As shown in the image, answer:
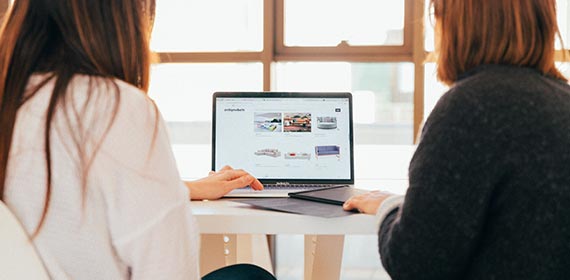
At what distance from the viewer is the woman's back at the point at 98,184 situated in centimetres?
106

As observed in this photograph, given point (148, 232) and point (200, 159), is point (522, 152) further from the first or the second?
point (200, 159)

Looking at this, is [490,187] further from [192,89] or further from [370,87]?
[192,89]

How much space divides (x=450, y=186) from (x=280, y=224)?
0.52 m

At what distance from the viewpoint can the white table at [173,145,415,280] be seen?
150cm

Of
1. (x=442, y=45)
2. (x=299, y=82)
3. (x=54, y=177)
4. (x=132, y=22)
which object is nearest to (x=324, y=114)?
(x=442, y=45)

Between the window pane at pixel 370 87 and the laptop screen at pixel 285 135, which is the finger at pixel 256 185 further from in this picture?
the window pane at pixel 370 87

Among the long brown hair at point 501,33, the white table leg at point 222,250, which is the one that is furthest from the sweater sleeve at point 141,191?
the white table leg at point 222,250

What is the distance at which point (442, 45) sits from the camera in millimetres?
1232

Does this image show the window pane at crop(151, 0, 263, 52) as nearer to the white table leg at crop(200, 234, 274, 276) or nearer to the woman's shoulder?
the white table leg at crop(200, 234, 274, 276)

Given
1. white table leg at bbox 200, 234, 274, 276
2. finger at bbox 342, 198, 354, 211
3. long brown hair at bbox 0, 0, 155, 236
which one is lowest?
white table leg at bbox 200, 234, 274, 276

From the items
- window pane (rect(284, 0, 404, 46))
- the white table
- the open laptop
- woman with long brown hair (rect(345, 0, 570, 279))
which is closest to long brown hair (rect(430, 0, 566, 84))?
woman with long brown hair (rect(345, 0, 570, 279))

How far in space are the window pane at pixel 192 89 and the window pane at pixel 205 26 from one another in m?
0.08

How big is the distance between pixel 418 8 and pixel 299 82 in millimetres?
590

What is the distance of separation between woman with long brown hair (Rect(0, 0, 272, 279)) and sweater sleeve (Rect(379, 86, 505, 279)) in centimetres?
35
